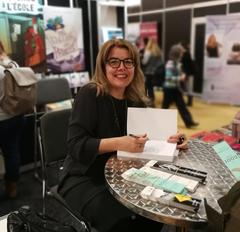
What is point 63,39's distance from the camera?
3344mm

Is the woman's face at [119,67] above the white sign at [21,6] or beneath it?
beneath

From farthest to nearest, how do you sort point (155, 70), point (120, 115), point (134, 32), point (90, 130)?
1. point (134, 32)
2. point (155, 70)
3. point (120, 115)
4. point (90, 130)

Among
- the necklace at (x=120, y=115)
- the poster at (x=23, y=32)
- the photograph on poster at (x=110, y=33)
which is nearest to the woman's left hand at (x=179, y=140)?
the necklace at (x=120, y=115)

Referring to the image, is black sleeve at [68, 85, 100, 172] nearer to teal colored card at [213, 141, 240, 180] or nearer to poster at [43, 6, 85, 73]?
teal colored card at [213, 141, 240, 180]

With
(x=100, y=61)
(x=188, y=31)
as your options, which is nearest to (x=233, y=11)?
(x=188, y=31)

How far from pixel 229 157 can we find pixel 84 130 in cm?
76

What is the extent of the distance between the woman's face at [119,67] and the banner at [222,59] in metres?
4.61

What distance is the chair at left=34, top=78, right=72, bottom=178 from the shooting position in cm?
310

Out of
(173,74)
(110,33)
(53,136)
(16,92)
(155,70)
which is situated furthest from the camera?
(155,70)

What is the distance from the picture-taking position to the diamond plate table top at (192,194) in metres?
1.04

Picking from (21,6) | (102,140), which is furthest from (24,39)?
(102,140)

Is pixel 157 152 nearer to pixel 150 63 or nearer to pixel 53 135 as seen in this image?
pixel 53 135

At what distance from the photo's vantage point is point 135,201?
1.14 m

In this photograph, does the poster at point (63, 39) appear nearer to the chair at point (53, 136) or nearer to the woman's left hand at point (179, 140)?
the chair at point (53, 136)
